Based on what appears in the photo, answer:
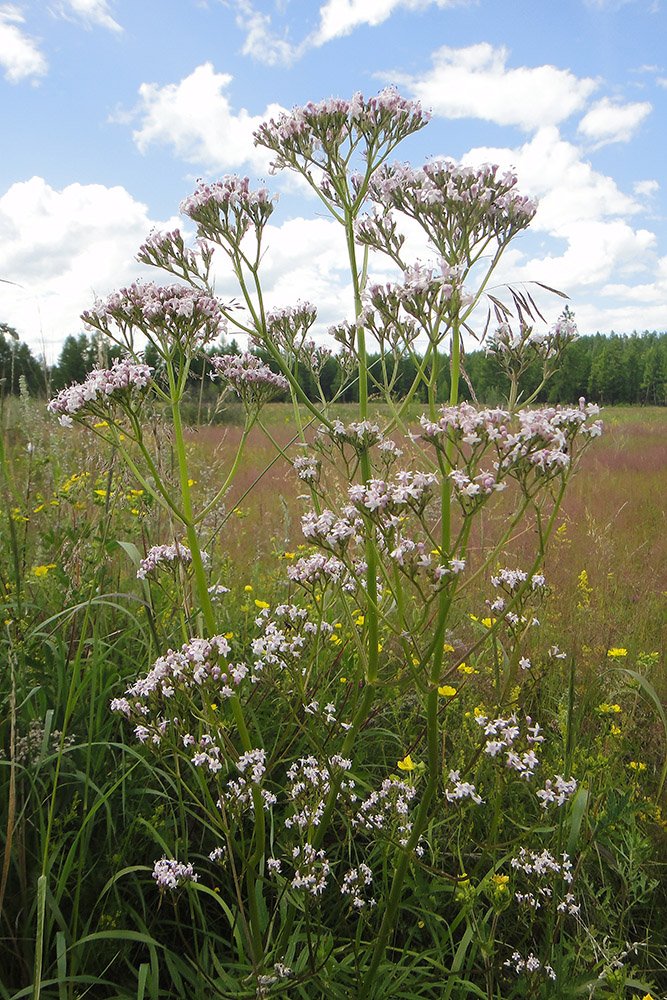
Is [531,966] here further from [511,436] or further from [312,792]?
[511,436]

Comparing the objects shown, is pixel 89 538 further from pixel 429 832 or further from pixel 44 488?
pixel 429 832

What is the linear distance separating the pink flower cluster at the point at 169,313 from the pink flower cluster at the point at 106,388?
0.62ft

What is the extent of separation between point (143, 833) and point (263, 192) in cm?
267

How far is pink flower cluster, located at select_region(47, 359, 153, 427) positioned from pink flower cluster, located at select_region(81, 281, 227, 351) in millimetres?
189

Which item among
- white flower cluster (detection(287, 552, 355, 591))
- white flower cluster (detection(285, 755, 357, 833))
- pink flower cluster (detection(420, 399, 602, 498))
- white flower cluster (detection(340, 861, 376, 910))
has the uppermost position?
pink flower cluster (detection(420, 399, 602, 498))

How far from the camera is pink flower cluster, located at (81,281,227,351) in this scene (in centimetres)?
214

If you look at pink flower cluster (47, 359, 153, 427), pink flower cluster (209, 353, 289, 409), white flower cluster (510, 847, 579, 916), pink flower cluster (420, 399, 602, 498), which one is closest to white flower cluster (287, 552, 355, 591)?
pink flower cluster (420, 399, 602, 498)

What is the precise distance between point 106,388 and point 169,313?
0.38 meters

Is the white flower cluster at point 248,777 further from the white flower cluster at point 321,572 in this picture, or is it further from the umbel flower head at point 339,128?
the umbel flower head at point 339,128

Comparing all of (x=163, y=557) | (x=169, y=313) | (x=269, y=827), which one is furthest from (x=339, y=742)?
(x=169, y=313)

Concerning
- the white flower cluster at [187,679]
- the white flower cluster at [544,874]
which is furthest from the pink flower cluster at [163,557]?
the white flower cluster at [544,874]

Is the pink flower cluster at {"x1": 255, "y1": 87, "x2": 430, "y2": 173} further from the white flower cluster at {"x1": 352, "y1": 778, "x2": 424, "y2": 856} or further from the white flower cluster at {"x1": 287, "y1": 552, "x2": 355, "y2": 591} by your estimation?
the white flower cluster at {"x1": 352, "y1": 778, "x2": 424, "y2": 856}

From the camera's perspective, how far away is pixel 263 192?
2367 millimetres

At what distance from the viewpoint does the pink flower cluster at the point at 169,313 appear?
214 cm
